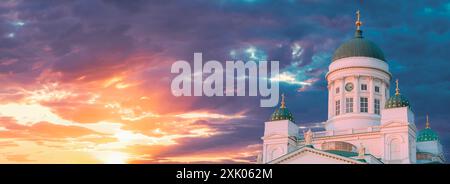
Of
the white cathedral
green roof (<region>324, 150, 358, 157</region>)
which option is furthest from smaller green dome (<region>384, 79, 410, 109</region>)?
green roof (<region>324, 150, 358, 157</region>)

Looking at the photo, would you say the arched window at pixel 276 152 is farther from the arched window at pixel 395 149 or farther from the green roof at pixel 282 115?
the arched window at pixel 395 149

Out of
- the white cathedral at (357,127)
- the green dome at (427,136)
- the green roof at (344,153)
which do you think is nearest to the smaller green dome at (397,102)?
the white cathedral at (357,127)

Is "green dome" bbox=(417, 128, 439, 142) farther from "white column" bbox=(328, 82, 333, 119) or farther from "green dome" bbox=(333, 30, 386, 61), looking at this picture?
"white column" bbox=(328, 82, 333, 119)

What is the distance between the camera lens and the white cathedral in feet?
246

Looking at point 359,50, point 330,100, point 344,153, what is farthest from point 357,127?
point 344,153

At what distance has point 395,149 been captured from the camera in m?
76.6

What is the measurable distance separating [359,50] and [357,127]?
12500 millimetres

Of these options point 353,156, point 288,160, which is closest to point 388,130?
point 353,156

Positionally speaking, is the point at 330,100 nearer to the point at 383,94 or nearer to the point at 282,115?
the point at 383,94

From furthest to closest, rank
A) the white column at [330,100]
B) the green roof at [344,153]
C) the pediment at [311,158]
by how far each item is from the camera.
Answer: the white column at [330,100] < the green roof at [344,153] < the pediment at [311,158]

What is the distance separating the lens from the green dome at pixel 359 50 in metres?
91.1

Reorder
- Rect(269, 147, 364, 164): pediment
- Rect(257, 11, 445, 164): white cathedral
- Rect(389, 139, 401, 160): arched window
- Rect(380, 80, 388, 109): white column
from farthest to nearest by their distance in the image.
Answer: Rect(380, 80, 388, 109): white column → Rect(389, 139, 401, 160): arched window → Rect(257, 11, 445, 164): white cathedral → Rect(269, 147, 364, 164): pediment

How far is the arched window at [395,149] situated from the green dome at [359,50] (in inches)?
711
